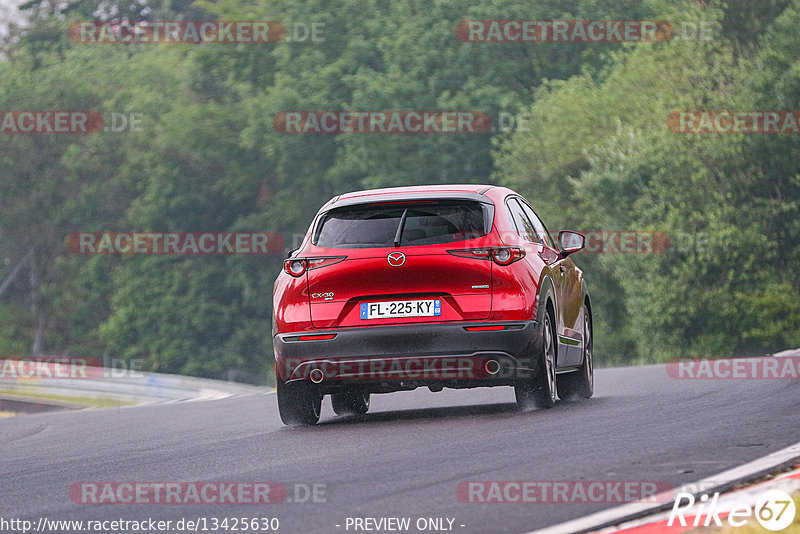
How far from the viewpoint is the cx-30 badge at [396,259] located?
33.7ft

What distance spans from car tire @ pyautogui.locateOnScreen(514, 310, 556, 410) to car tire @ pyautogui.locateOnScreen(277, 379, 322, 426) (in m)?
1.58

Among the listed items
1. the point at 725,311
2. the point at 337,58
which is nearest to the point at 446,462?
the point at 725,311

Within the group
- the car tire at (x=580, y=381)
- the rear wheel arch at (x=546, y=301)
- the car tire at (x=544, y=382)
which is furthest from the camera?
the car tire at (x=580, y=381)

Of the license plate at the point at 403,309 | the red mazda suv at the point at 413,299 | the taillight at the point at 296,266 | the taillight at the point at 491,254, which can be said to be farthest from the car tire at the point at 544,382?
the taillight at the point at 296,266

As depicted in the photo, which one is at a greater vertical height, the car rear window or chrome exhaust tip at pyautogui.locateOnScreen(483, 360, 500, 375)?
the car rear window

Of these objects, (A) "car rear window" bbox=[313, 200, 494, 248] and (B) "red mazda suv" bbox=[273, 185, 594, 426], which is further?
(A) "car rear window" bbox=[313, 200, 494, 248]

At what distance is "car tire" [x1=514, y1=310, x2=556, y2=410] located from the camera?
10695 mm

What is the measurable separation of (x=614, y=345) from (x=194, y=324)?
764 inches

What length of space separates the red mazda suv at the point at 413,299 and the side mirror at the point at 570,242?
3.11ft

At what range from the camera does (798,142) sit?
40438 mm

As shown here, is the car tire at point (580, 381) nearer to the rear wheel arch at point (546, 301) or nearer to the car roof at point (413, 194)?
the rear wheel arch at point (546, 301)

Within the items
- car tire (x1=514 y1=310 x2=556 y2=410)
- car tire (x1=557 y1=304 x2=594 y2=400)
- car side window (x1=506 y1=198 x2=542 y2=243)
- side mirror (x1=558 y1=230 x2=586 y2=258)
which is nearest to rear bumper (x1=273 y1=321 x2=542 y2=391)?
car tire (x1=514 y1=310 x2=556 y2=410)

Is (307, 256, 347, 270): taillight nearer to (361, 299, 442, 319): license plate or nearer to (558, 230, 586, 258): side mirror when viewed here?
(361, 299, 442, 319): license plate

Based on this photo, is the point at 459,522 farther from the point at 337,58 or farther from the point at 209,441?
the point at 337,58
